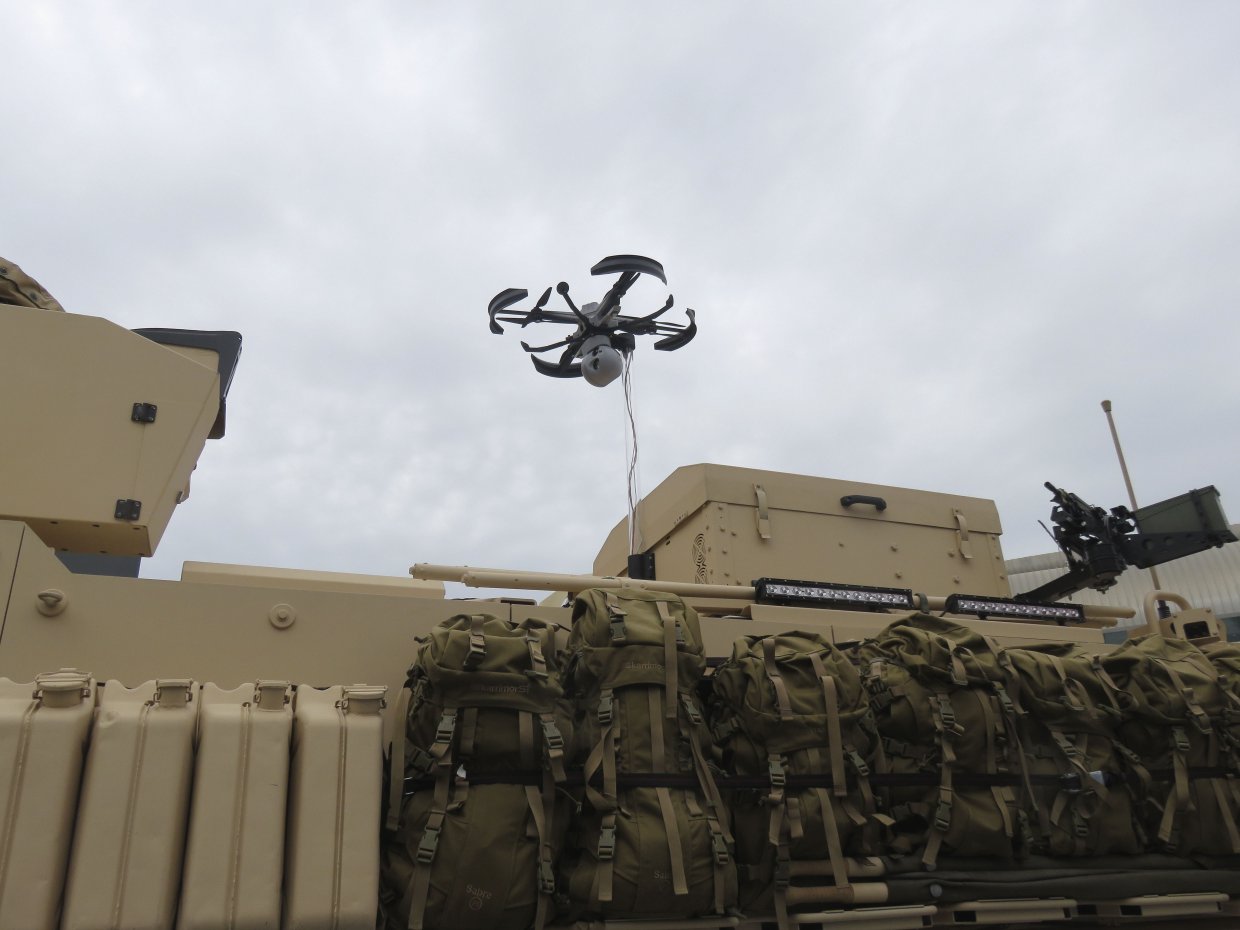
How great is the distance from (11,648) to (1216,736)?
4.67 meters

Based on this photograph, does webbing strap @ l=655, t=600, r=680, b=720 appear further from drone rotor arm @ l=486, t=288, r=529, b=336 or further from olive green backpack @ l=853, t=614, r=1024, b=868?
drone rotor arm @ l=486, t=288, r=529, b=336

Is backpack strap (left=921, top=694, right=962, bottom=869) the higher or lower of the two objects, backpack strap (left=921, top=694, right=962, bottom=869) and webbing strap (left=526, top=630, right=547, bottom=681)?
Result: the lower

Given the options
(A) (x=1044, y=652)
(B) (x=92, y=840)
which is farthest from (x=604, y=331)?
(B) (x=92, y=840)

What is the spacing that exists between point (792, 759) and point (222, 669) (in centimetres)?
207

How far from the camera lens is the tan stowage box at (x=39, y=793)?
8.00 ft

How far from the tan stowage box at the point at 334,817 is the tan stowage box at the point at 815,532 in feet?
8.84

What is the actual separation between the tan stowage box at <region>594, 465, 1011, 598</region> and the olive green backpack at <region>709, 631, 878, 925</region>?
1712 mm

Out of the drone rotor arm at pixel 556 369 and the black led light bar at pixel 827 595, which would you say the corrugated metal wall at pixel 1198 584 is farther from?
the black led light bar at pixel 827 595

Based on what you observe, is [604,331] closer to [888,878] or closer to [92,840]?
[888,878]

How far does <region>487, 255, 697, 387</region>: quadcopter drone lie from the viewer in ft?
26.1

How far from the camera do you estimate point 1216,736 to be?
3.95m

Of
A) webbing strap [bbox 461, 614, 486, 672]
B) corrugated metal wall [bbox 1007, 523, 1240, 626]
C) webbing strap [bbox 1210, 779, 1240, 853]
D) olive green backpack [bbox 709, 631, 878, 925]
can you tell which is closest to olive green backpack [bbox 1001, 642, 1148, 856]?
webbing strap [bbox 1210, 779, 1240, 853]

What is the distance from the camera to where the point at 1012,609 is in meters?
5.03

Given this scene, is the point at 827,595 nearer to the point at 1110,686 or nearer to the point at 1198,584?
the point at 1110,686
